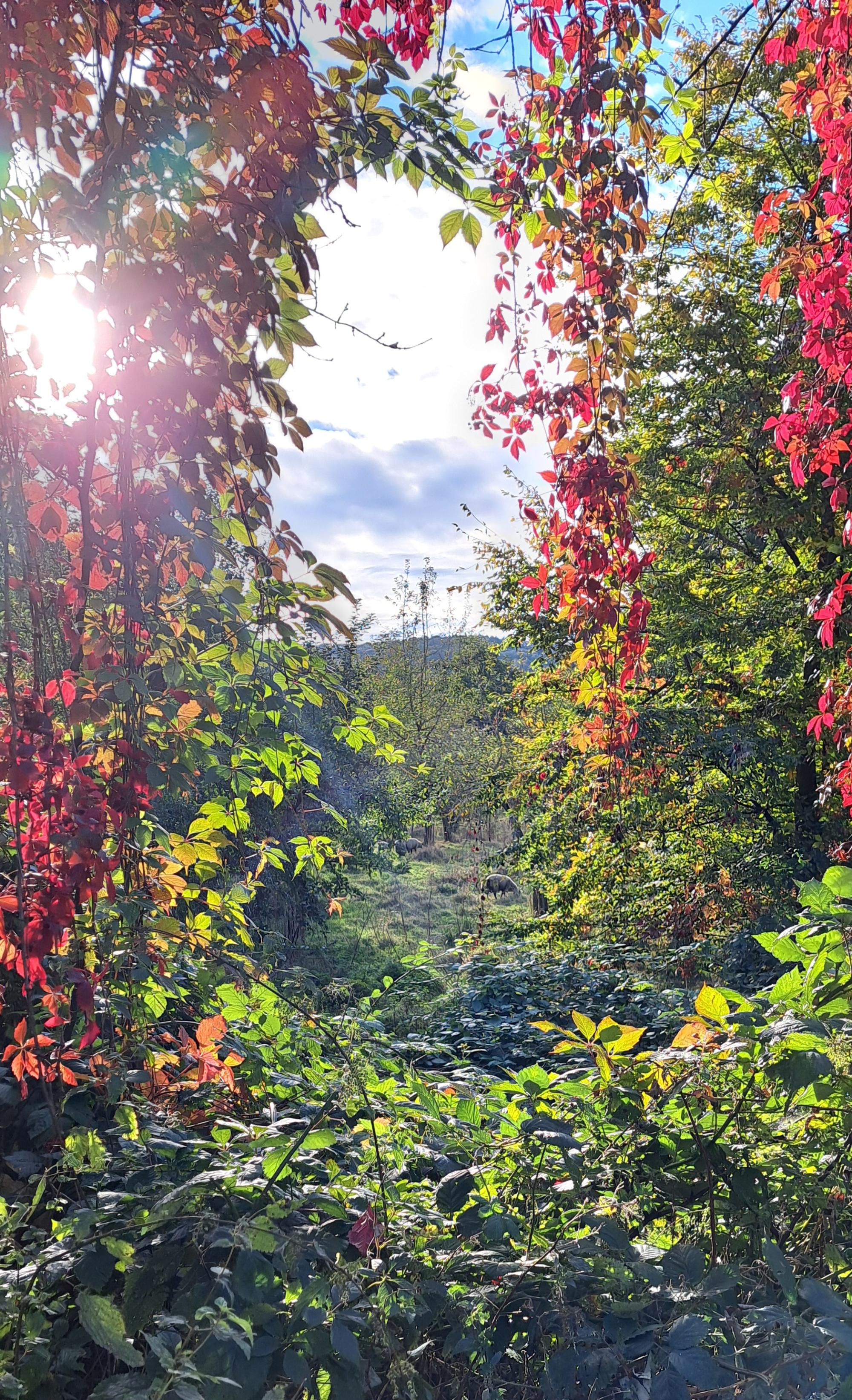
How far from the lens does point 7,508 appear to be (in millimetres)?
1394

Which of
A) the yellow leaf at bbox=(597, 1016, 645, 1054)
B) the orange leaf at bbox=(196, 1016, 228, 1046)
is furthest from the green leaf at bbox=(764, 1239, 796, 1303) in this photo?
the orange leaf at bbox=(196, 1016, 228, 1046)

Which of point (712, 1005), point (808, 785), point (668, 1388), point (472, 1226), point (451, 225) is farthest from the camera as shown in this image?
point (808, 785)

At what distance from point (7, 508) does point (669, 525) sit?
5.32 m

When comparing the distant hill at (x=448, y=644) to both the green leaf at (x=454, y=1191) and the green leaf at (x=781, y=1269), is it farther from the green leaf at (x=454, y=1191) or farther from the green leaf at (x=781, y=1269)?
the green leaf at (x=781, y=1269)

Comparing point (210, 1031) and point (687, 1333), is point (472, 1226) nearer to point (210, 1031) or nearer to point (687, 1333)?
point (687, 1333)

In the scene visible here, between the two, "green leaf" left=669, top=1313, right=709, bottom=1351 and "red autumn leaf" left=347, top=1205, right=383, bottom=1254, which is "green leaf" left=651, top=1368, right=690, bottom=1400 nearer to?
"green leaf" left=669, top=1313, right=709, bottom=1351

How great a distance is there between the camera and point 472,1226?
1.25 metres

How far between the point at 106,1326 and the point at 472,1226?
514 millimetres

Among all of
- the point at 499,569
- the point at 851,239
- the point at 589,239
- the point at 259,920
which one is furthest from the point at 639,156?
the point at 259,920

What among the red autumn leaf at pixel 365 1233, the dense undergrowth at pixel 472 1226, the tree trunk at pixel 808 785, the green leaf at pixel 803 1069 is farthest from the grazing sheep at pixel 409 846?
the green leaf at pixel 803 1069

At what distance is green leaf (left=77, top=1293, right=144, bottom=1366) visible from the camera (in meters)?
0.95

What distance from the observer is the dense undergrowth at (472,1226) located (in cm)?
102

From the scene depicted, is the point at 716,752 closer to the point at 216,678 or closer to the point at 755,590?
the point at 755,590

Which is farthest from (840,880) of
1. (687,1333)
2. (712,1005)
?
(687,1333)
